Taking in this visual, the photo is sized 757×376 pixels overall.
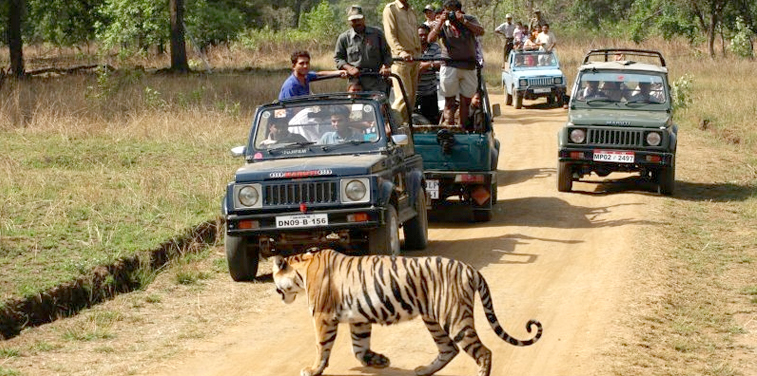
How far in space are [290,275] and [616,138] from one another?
968cm

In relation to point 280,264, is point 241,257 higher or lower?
lower

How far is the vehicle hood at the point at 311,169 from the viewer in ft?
34.8

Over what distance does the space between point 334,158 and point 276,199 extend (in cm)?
81

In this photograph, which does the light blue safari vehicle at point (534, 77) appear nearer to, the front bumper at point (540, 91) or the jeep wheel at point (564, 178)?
the front bumper at point (540, 91)

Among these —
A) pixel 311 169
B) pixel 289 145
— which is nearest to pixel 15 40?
pixel 289 145

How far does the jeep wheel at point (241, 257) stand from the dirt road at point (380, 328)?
0.13 meters

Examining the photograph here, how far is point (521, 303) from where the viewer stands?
10047 millimetres

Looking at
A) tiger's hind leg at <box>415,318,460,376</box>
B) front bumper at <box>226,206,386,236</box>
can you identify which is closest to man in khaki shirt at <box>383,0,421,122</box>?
front bumper at <box>226,206,386,236</box>

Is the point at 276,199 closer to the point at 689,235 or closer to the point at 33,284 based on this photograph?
the point at 33,284

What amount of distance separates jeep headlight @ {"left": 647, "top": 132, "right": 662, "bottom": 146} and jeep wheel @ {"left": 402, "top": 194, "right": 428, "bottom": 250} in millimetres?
5150

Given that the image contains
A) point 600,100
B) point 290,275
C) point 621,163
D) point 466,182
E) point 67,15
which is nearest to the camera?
point 290,275

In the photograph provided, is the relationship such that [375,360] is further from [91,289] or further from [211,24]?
[211,24]

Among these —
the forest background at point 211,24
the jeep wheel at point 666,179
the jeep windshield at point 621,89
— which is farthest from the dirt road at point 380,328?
the forest background at point 211,24

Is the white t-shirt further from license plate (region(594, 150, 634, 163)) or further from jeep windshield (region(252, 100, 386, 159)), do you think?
jeep windshield (region(252, 100, 386, 159))
